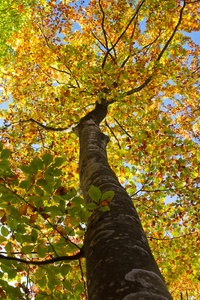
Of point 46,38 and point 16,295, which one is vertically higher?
point 46,38

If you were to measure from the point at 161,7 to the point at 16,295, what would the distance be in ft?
32.1

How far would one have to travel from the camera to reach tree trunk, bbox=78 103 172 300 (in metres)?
1.50

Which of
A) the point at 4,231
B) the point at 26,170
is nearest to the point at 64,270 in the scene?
the point at 4,231

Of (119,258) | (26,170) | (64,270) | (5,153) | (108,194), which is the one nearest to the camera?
(119,258)

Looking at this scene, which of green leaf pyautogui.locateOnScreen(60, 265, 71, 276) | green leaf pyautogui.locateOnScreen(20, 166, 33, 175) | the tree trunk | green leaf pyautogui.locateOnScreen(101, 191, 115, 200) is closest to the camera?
the tree trunk

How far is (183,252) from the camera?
6465mm

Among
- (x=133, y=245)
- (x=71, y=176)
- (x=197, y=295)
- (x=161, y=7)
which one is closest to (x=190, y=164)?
(x=71, y=176)

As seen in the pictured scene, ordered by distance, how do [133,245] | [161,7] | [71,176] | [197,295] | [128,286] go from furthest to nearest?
[197,295]
[161,7]
[71,176]
[133,245]
[128,286]

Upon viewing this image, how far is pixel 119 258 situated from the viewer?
5.77 ft

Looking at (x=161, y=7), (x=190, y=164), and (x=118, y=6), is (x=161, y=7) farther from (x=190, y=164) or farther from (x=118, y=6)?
(x=190, y=164)

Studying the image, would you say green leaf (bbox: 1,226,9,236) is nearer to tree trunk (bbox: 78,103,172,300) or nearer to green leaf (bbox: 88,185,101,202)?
tree trunk (bbox: 78,103,172,300)

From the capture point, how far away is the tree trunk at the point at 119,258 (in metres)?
1.50

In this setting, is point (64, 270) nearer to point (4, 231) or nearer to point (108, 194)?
point (4, 231)

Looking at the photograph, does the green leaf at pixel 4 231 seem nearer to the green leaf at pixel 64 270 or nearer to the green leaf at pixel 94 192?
the green leaf at pixel 64 270
